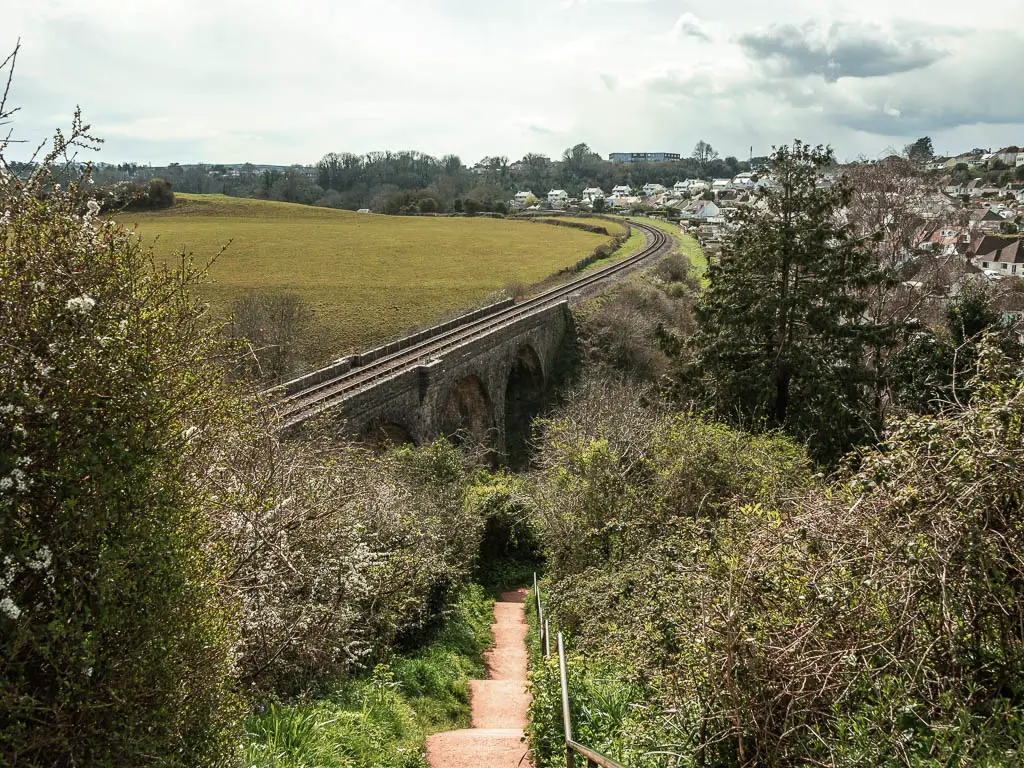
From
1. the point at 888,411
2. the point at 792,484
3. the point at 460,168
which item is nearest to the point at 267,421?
the point at 792,484

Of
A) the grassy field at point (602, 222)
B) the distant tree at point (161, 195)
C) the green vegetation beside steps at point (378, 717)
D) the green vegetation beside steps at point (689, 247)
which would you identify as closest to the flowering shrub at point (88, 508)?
the green vegetation beside steps at point (378, 717)

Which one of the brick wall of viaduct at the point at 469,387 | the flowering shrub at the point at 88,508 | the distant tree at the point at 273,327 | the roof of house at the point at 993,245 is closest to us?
the flowering shrub at the point at 88,508

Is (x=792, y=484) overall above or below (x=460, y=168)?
below

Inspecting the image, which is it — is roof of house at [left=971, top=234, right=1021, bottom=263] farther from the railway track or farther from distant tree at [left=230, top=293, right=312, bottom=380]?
distant tree at [left=230, top=293, right=312, bottom=380]

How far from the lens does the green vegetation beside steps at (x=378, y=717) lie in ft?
17.3

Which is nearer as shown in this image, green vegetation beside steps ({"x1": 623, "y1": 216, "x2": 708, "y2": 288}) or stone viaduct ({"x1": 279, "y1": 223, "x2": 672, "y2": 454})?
stone viaduct ({"x1": 279, "y1": 223, "x2": 672, "y2": 454})

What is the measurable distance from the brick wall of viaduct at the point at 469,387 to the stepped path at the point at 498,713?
15.6 ft

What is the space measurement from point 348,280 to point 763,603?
41.4 m

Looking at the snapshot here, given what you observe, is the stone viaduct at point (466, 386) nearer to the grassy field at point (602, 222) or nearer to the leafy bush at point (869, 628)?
the leafy bush at point (869, 628)

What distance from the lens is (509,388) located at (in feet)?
96.6

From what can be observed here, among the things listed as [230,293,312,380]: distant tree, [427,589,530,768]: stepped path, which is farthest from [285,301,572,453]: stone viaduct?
[427,589,530,768]: stepped path

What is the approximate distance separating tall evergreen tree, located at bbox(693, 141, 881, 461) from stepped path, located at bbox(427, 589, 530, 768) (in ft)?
25.3

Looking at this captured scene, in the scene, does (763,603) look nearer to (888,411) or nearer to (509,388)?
(888,411)

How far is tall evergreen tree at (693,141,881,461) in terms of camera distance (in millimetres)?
16266
